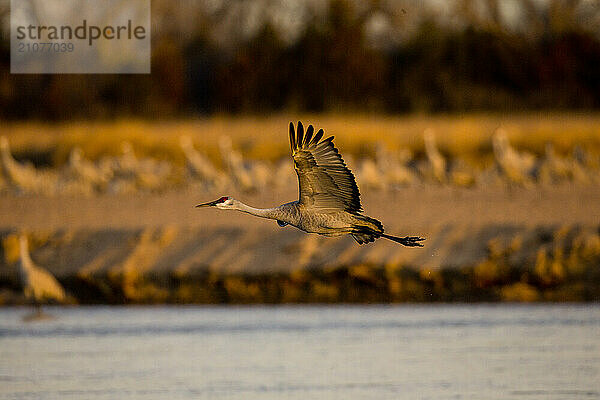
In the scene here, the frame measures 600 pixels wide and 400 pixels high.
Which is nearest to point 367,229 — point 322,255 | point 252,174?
point 322,255

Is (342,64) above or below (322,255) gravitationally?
above

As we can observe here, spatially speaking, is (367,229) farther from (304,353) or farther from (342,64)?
(342,64)

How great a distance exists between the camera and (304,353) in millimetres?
19094

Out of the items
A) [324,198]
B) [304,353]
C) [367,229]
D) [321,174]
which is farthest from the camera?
[304,353]

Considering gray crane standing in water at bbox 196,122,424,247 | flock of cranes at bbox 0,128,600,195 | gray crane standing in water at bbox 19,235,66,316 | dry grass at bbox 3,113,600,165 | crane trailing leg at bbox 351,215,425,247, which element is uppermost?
dry grass at bbox 3,113,600,165

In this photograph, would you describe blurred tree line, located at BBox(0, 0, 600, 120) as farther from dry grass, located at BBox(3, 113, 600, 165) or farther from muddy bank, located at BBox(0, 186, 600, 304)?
muddy bank, located at BBox(0, 186, 600, 304)

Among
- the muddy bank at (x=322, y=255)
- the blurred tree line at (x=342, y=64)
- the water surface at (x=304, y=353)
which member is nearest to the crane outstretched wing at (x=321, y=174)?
the water surface at (x=304, y=353)

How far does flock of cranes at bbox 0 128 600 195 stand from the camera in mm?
28203

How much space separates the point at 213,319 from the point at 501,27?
19.5m

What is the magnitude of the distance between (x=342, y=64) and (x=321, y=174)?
25.9 m

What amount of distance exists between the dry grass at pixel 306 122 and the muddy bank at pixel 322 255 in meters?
6.46

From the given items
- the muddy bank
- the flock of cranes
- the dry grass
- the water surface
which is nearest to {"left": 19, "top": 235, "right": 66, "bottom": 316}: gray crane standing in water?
the water surface

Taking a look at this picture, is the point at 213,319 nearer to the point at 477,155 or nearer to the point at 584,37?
the point at 477,155

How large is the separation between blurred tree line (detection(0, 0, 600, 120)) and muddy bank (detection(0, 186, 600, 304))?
1052 centimetres
